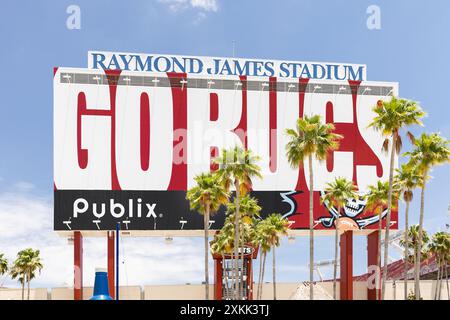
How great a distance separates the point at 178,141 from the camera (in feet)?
287

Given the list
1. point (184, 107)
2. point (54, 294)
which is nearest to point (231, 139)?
point (184, 107)

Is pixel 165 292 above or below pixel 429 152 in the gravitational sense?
below

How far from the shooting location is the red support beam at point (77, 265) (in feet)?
276

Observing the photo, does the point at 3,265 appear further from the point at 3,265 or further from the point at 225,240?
the point at 225,240

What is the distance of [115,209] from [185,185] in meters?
9.68

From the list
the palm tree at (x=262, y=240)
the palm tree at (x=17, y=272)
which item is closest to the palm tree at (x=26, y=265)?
the palm tree at (x=17, y=272)

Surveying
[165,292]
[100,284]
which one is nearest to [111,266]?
[165,292]

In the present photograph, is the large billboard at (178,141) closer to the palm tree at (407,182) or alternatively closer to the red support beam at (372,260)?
the red support beam at (372,260)

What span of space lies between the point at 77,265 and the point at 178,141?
2077cm

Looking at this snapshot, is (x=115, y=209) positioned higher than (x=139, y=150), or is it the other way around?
(x=139, y=150)

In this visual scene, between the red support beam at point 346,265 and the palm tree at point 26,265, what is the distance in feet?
142
